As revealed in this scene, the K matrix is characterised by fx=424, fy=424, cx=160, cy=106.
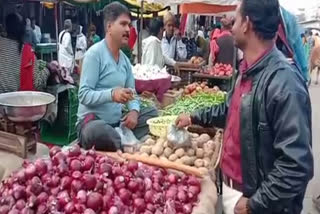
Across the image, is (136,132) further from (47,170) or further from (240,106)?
(240,106)

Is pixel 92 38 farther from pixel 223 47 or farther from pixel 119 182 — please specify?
pixel 119 182

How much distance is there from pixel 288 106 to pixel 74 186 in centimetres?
125

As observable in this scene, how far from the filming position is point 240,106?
2143mm

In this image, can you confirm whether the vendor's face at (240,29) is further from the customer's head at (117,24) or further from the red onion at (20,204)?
the customer's head at (117,24)

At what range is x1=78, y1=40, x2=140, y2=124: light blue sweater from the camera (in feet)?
11.0

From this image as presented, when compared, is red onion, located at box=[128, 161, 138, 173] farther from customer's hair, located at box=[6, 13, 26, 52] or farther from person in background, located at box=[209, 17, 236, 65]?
person in background, located at box=[209, 17, 236, 65]

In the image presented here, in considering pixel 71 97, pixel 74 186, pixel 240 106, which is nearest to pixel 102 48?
pixel 74 186

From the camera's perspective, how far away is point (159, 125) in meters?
3.97

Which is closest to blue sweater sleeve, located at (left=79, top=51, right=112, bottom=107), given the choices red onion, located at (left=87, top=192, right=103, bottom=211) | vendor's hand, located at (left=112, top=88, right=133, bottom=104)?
vendor's hand, located at (left=112, top=88, right=133, bottom=104)

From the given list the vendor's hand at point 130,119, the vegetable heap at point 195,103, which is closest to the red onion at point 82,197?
the vendor's hand at point 130,119

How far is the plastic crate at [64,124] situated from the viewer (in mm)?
5930

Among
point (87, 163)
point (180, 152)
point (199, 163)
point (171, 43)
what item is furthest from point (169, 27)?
point (87, 163)

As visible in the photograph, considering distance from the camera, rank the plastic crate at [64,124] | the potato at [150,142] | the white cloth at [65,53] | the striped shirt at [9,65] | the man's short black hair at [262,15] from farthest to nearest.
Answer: the white cloth at [65,53]
the plastic crate at [64,124]
the striped shirt at [9,65]
the potato at [150,142]
the man's short black hair at [262,15]

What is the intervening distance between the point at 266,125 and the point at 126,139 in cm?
176
